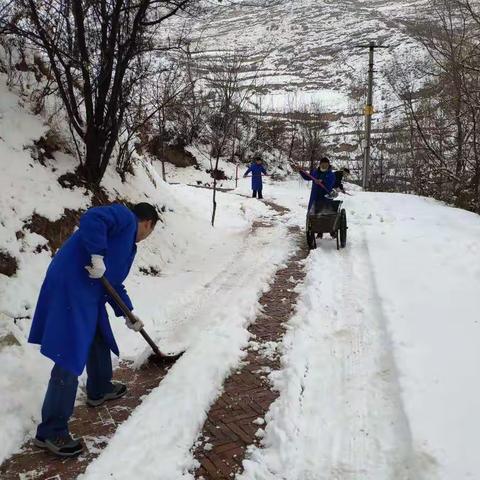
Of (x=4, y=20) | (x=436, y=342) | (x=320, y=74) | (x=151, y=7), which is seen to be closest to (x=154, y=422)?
(x=436, y=342)

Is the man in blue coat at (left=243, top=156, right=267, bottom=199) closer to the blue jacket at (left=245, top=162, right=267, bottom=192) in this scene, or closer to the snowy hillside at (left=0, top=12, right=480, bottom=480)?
the blue jacket at (left=245, top=162, right=267, bottom=192)

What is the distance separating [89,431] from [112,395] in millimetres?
466

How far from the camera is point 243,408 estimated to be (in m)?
3.99

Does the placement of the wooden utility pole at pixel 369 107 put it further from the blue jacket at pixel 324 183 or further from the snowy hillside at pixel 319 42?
the snowy hillside at pixel 319 42

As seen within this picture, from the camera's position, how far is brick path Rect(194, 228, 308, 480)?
337cm

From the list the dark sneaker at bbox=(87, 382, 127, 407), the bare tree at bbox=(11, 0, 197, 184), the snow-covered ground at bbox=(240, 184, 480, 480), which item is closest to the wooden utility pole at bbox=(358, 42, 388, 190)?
the snow-covered ground at bbox=(240, 184, 480, 480)

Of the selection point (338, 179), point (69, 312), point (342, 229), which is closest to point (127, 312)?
point (69, 312)

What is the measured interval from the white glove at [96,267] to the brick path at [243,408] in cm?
143

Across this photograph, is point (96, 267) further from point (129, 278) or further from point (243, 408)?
point (129, 278)

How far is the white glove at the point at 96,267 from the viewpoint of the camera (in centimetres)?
338

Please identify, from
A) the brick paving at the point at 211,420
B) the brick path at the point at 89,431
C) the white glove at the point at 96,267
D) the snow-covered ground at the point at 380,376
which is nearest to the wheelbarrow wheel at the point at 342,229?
the snow-covered ground at the point at 380,376

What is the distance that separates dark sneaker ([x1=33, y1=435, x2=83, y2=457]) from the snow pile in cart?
206 millimetres

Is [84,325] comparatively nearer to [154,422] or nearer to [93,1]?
[154,422]

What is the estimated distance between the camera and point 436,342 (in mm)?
4848
